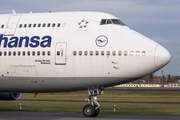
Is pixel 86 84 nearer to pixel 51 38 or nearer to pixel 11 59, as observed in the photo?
pixel 51 38

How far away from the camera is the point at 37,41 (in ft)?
70.6

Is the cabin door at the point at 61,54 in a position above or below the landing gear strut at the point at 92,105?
above

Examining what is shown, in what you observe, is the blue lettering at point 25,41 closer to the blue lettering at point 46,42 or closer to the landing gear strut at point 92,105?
the blue lettering at point 46,42

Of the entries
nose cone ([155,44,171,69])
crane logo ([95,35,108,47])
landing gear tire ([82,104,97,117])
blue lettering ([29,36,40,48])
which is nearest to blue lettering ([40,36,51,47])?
blue lettering ([29,36,40,48])

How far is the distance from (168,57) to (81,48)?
19.9 ft

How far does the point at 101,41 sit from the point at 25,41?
5791 millimetres

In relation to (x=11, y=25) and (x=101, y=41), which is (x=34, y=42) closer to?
(x=11, y=25)

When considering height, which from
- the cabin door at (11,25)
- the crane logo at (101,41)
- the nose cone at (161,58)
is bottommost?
the nose cone at (161,58)

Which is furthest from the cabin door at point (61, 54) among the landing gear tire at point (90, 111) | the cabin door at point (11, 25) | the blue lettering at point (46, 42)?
the cabin door at point (11, 25)

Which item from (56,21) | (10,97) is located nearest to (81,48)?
(56,21)

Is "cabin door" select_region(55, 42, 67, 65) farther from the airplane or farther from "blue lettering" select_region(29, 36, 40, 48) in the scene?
A: "blue lettering" select_region(29, 36, 40, 48)

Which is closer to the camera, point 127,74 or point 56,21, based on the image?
point 127,74

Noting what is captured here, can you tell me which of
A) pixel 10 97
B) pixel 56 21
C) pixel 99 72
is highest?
pixel 56 21

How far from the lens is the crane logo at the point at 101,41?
20.5 meters
